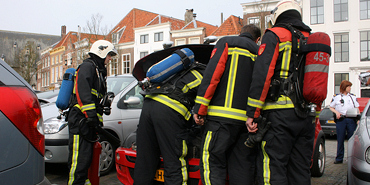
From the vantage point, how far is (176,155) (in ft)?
9.78

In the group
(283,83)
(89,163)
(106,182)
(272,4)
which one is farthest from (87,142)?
(272,4)

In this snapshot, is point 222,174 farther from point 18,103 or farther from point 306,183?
point 18,103

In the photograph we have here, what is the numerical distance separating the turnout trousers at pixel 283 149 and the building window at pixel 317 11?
25.7 m

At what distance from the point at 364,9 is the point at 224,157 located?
2681 cm

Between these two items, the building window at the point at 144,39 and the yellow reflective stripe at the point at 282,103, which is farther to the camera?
the building window at the point at 144,39

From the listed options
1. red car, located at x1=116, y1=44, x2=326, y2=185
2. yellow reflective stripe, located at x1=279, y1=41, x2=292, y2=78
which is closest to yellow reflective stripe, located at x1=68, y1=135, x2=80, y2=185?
red car, located at x1=116, y1=44, x2=326, y2=185

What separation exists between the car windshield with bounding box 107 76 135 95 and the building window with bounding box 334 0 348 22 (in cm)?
2407

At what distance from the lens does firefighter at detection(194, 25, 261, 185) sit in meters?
2.72

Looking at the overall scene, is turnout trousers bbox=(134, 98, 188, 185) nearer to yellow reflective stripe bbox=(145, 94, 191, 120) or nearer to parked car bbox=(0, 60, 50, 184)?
yellow reflective stripe bbox=(145, 94, 191, 120)

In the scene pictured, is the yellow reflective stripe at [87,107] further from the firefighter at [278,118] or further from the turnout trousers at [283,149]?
the turnout trousers at [283,149]

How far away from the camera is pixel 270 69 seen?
257 cm

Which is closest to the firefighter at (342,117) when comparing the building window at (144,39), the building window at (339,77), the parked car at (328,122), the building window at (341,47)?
Result: the parked car at (328,122)

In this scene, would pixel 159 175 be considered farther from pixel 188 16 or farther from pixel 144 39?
pixel 144 39

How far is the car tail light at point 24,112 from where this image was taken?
68.3 inches
